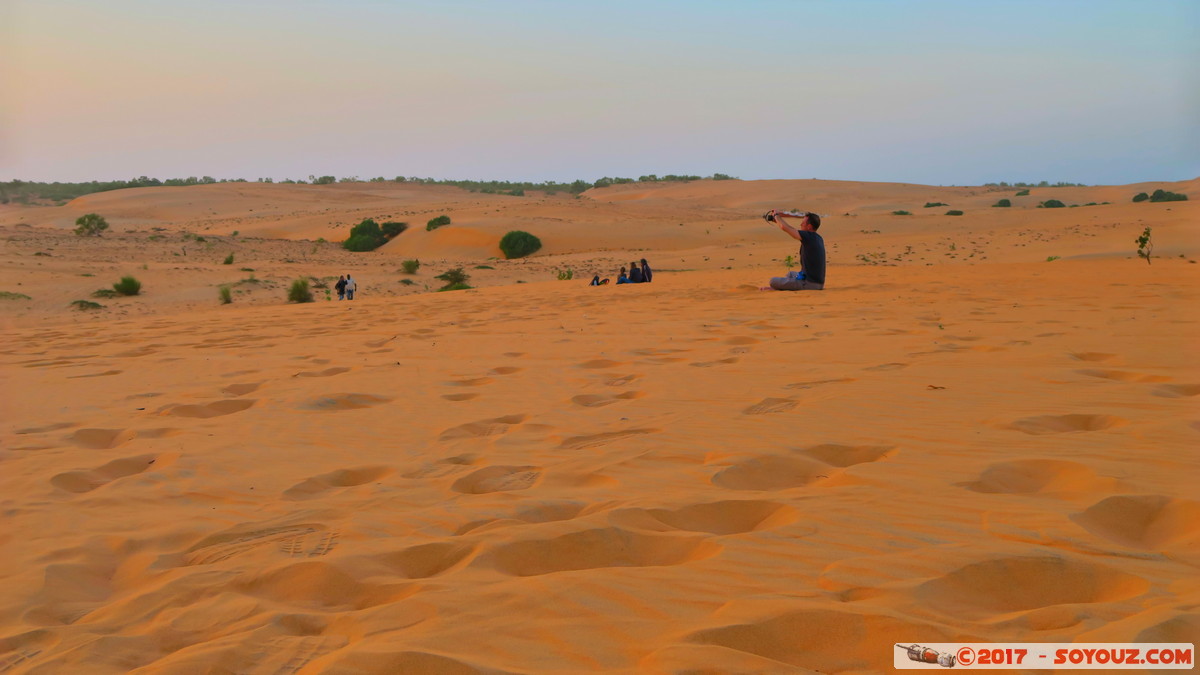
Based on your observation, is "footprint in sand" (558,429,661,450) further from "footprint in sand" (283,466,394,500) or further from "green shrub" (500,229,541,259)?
"green shrub" (500,229,541,259)

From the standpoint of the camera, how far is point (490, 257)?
109 ft

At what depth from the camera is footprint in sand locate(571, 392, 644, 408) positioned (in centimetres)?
518

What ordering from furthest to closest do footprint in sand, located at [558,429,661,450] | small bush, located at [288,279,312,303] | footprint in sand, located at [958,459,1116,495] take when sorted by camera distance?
small bush, located at [288,279,312,303] → footprint in sand, located at [558,429,661,450] → footprint in sand, located at [958,459,1116,495]

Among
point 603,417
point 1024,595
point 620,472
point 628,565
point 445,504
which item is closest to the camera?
point 1024,595

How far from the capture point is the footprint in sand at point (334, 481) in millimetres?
3680

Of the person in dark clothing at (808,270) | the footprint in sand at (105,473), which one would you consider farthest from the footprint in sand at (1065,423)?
the person in dark clothing at (808,270)

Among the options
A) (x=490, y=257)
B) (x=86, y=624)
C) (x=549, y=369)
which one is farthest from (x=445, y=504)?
(x=490, y=257)

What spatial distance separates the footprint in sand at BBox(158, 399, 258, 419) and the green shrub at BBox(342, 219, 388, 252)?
30133 mm

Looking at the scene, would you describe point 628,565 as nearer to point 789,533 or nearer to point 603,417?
point 789,533

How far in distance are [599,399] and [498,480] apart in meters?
1.66

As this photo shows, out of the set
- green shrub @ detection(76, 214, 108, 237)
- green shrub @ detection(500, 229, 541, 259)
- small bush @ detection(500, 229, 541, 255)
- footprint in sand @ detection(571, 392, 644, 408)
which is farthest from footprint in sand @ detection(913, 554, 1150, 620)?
green shrub @ detection(76, 214, 108, 237)

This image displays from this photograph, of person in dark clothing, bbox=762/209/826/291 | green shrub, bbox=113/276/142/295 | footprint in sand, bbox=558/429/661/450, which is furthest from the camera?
green shrub, bbox=113/276/142/295

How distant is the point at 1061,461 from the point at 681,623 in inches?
77.5

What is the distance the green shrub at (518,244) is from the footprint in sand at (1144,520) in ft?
102
